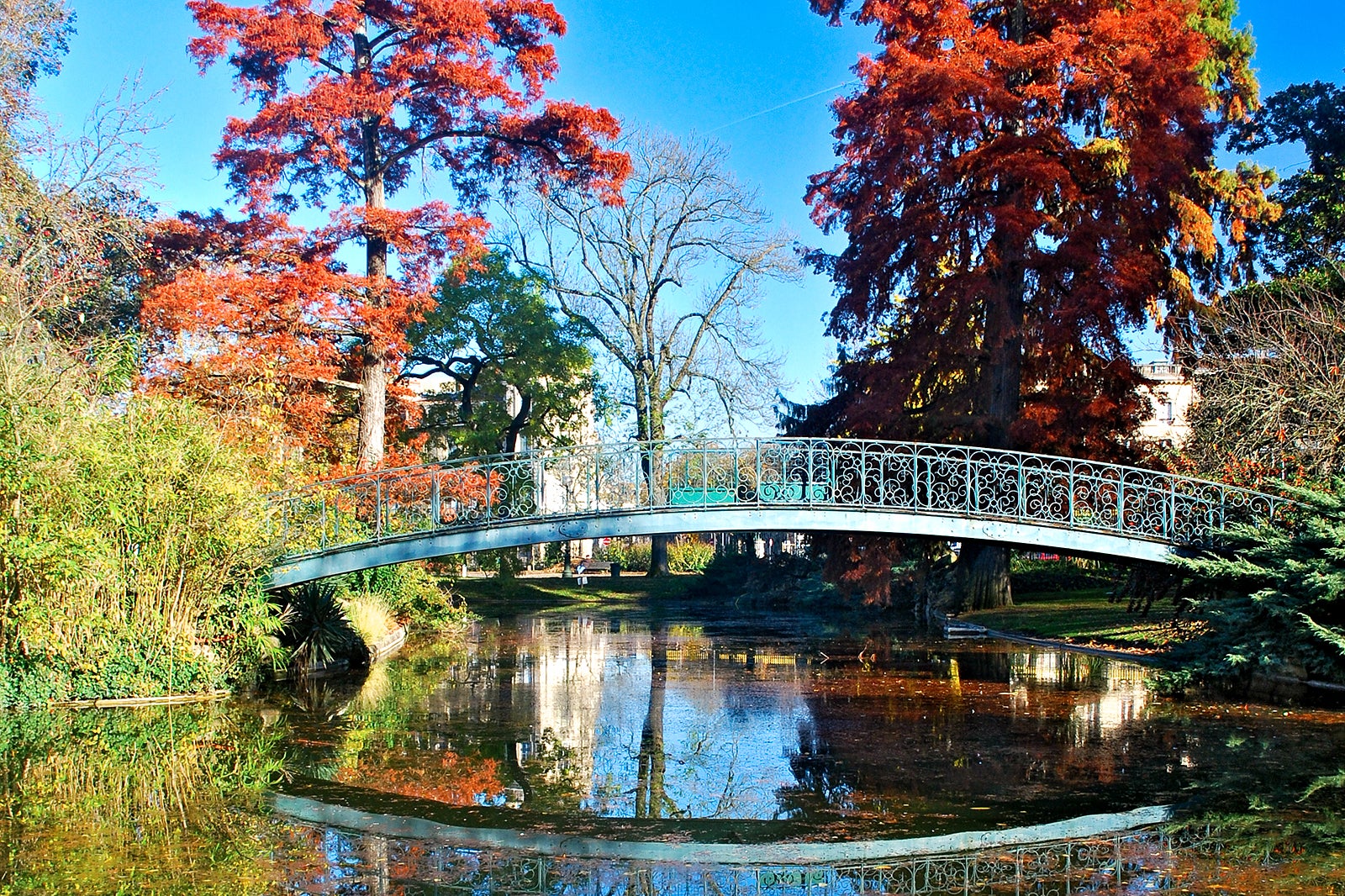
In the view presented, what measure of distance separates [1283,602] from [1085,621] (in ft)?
28.2

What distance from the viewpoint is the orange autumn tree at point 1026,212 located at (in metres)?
23.0

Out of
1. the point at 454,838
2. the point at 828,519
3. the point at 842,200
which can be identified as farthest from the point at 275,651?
the point at 842,200

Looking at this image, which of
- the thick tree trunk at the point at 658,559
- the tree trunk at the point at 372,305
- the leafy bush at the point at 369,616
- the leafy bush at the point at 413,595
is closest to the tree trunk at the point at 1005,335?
the leafy bush at the point at 413,595

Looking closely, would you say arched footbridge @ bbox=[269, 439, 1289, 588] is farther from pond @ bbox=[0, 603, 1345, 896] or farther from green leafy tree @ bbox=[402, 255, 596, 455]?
green leafy tree @ bbox=[402, 255, 596, 455]

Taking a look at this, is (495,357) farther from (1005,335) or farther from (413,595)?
(1005,335)

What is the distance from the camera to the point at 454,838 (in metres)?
7.71

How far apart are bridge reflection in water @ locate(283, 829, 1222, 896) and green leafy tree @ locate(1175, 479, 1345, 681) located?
275 inches

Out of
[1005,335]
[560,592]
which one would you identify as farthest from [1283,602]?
[560,592]

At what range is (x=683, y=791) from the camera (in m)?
9.28

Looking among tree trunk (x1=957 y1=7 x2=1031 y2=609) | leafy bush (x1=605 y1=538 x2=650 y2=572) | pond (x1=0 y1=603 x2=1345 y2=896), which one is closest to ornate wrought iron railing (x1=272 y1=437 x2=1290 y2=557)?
pond (x1=0 y1=603 x2=1345 y2=896)

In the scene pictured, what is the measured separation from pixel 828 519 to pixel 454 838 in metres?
9.24

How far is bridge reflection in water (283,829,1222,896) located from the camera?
6480mm

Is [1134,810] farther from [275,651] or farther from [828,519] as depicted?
[275,651]

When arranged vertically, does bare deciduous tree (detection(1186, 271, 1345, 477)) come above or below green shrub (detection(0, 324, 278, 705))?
above
